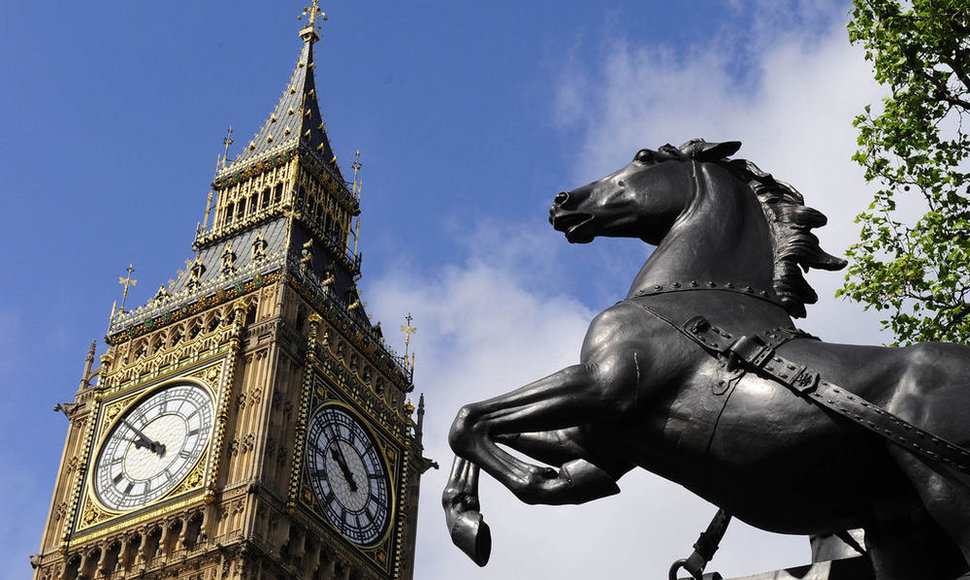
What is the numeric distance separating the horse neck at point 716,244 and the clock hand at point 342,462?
42.0m

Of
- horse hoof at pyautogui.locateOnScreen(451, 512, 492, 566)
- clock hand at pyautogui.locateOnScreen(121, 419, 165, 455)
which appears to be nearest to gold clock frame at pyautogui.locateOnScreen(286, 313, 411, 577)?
clock hand at pyautogui.locateOnScreen(121, 419, 165, 455)

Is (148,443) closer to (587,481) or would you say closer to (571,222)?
(571,222)

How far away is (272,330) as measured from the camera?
4784 centimetres

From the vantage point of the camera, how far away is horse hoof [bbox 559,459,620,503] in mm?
6102

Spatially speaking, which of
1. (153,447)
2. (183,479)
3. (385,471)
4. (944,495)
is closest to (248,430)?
(183,479)

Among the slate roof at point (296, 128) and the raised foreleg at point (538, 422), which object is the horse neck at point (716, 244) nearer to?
the raised foreleg at point (538, 422)

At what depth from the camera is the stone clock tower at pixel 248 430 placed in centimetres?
4459

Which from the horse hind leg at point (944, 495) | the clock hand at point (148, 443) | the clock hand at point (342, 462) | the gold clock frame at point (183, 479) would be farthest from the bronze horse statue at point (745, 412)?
the clock hand at point (148, 443)

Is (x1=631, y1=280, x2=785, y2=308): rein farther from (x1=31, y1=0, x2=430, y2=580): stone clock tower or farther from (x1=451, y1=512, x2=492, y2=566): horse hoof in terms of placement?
(x1=31, y1=0, x2=430, y2=580): stone clock tower

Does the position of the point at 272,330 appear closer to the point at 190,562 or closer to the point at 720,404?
the point at 190,562

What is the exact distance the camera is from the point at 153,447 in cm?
4728

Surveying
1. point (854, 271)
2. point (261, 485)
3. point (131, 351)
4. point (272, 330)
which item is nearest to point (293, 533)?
point (261, 485)

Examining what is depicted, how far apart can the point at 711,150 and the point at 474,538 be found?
2398 millimetres

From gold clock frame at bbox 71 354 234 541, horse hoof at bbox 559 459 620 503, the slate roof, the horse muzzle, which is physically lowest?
horse hoof at bbox 559 459 620 503
